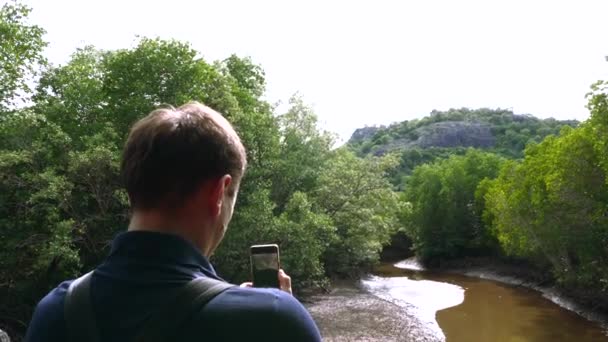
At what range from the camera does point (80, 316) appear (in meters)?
1.84

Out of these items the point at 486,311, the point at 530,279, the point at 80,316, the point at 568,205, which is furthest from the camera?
the point at 530,279

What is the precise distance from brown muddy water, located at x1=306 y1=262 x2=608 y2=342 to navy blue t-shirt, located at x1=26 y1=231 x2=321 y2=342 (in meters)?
21.0

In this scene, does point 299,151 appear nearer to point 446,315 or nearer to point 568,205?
point 446,315

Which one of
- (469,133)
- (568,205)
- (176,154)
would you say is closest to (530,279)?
(568,205)

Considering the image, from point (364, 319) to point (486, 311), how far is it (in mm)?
10048

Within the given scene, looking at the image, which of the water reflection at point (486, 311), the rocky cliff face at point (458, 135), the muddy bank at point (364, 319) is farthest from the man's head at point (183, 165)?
the rocky cliff face at point (458, 135)

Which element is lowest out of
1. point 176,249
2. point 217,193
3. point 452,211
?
point 452,211

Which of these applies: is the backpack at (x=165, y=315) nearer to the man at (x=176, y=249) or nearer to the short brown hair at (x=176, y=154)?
the man at (x=176, y=249)

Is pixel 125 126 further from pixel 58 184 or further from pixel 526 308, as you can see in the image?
pixel 526 308

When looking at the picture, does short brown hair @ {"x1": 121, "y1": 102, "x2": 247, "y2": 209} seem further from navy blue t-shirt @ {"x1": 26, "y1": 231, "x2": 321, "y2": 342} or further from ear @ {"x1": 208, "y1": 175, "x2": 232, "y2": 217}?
navy blue t-shirt @ {"x1": 26, "y1": 231, "x2": 321, "y2": 342}

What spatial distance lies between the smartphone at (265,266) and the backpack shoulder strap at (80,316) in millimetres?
809

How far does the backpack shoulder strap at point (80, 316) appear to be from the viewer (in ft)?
5.97

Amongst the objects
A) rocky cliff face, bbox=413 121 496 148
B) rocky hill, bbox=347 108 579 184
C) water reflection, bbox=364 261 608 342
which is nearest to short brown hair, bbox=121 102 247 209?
water reflection, bbox=364 261 608 342

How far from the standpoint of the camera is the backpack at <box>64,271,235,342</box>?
1.75 meters
